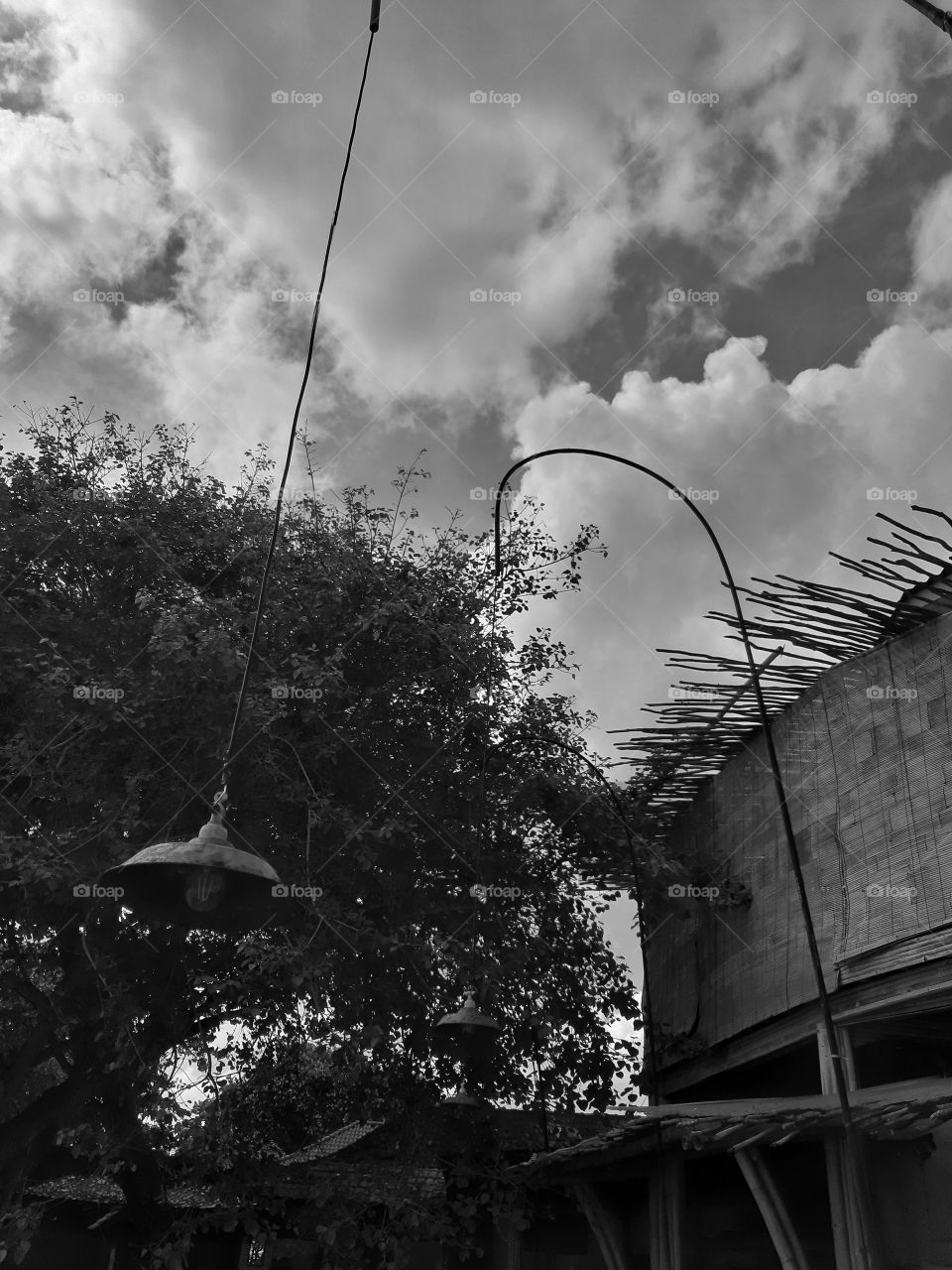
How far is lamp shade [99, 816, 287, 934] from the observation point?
4066 mm

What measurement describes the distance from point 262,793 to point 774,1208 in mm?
5152

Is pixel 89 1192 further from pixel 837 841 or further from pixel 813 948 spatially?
pixel 813 948

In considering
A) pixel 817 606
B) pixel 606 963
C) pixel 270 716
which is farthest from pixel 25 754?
pixel 817 606

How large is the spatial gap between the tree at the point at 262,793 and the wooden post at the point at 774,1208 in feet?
8.13

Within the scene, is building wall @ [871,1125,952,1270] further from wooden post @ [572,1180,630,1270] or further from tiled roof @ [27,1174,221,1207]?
tiled roof @ [27,1174,221,1207]

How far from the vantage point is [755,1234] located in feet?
27.8

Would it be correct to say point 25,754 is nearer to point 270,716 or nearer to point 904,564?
point 270,716

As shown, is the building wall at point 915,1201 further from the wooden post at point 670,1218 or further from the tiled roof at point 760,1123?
the wooden post at point 670,1218

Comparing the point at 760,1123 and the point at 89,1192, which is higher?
the point at 760,1123

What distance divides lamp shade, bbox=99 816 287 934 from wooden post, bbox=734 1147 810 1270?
158 inches

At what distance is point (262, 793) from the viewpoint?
9.34 m

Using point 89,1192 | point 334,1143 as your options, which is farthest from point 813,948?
point 89,1192

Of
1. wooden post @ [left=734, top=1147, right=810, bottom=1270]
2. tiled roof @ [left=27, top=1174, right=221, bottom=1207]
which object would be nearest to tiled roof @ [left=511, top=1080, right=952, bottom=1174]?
wooden post @ [left=734, top=1147, right=810, bottom=1270]

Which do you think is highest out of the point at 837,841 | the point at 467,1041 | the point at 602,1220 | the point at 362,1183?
the point at 837,841
